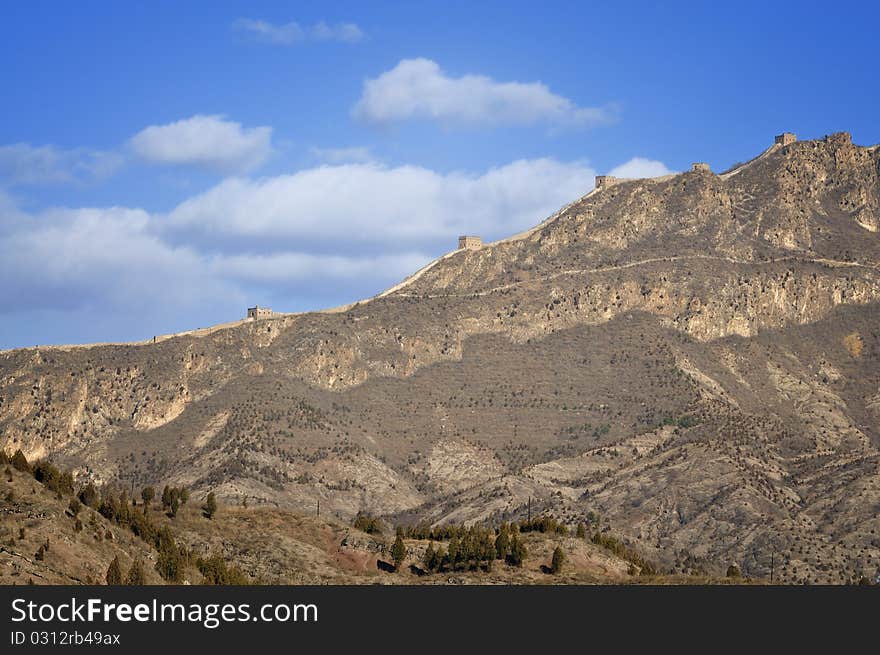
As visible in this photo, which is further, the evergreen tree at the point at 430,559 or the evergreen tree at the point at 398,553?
the evergreen tree at the point at 430,559

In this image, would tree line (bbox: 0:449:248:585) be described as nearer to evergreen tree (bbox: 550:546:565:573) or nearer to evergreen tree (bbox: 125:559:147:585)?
evergreen tree (bbox: 125:559:147:585)

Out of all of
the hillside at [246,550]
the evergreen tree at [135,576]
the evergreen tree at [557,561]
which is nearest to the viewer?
the evergreen tree at [135,576]

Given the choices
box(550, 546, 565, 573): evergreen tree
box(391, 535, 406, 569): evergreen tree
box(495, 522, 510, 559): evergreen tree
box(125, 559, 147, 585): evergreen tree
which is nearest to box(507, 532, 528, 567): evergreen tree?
box(495, 522, 510, 559): evergreen tree

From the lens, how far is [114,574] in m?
102

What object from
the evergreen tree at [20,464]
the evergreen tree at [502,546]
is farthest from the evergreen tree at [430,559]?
the evergreen tree at [20,464]

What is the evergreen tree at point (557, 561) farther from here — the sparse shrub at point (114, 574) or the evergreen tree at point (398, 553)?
the sparse shrub at point (114, 574)

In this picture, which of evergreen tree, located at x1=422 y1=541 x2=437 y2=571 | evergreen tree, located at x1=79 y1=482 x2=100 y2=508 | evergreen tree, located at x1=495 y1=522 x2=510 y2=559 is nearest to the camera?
evergreen tree, located at x1=79 y1=482 x2=100 y2=508

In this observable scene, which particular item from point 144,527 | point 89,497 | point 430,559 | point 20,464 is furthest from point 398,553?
point 20,464

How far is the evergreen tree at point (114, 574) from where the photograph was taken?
332 feet

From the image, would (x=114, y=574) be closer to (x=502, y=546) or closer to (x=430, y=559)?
(x=430, y=559)

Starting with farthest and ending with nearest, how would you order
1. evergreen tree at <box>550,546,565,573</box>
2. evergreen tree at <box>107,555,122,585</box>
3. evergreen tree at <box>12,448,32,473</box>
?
evergreen tree at <box>550,546,565,573</box>, evergreen tree at <box>12,448,32,473</box>, evergreen tree at <box>107,555,122,585</box>

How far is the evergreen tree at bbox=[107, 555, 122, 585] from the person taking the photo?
332ft

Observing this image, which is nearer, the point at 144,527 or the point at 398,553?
the point at 144,527

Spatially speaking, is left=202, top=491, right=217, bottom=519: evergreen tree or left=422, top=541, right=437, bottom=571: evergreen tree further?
left=202, top=491, right=217, bottom=519: evergreen tree
